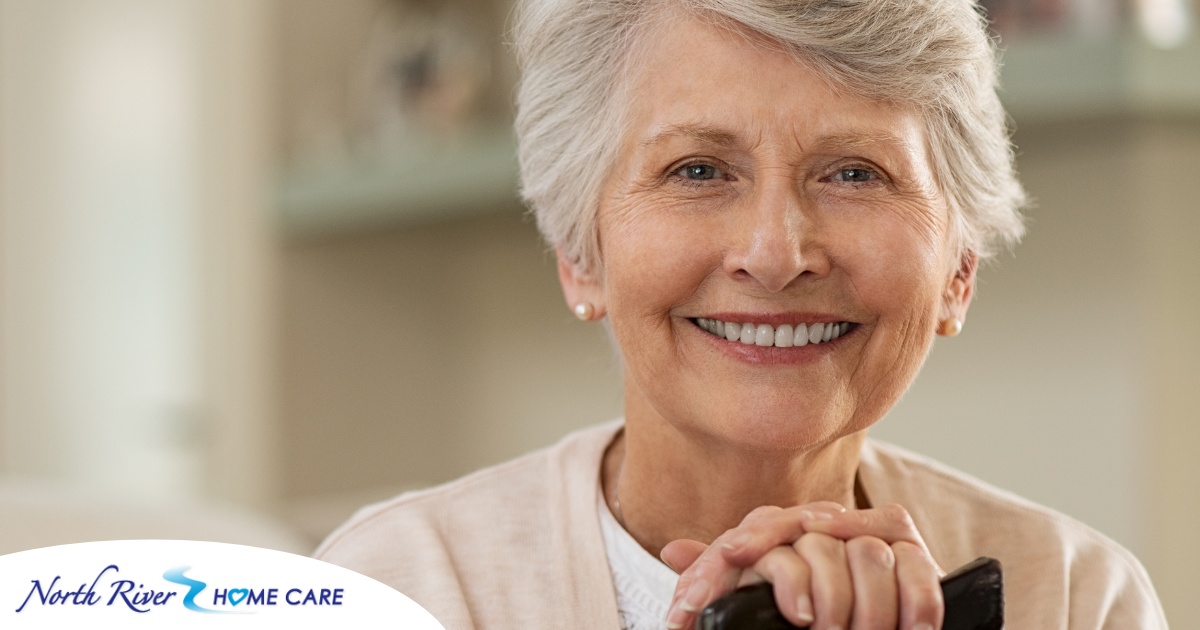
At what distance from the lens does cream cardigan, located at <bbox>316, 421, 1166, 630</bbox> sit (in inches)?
45.6

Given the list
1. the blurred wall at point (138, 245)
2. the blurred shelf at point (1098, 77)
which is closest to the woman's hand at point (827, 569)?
the blurred shelf at point (1098, 77)

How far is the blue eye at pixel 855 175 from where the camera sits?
1.04 meters

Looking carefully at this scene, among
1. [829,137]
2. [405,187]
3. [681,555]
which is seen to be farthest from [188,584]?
[405,187]

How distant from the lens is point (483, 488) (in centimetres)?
128

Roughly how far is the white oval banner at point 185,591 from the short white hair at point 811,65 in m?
0.42

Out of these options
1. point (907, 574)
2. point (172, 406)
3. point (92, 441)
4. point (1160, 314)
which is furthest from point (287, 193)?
point (907, 574)

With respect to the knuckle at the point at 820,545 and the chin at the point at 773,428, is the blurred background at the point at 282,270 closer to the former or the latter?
the chin at the point at 773,428

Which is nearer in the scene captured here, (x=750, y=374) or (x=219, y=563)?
(x=219, y=563)

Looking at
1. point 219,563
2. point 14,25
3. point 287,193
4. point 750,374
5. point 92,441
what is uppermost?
point 14,25

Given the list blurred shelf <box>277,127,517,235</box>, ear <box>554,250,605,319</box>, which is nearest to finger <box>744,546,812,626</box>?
ear <box>554,250,605,319</box>

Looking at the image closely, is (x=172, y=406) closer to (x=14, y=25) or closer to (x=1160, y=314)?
(x=14, y=25)

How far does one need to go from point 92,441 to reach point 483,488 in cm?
278

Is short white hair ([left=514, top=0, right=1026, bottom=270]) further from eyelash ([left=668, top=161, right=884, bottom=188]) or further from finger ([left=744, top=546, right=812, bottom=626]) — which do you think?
finger ([left=744, top=546, right=812, bottom=626])

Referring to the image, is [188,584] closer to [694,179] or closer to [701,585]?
[701,585]
